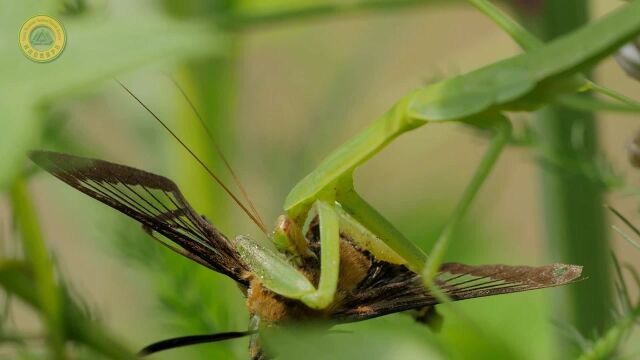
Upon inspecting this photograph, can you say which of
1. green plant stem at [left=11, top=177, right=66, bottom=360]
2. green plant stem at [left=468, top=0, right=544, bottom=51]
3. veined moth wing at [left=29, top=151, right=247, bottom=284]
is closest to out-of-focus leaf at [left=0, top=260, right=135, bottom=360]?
Result: green plant stem at [left=11, top=177, right=66, bottom=360]

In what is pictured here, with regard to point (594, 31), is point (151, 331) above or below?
below

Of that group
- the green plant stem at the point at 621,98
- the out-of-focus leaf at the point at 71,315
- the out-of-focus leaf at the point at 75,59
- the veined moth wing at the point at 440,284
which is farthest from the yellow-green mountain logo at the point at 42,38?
the green plant stem at the point at 621,98

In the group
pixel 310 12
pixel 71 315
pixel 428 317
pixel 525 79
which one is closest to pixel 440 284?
pixel 428 317

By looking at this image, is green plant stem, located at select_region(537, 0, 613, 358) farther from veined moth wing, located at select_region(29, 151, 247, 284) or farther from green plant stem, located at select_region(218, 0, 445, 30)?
veined moth wing, located at select_region(29, 151, 247, 284)

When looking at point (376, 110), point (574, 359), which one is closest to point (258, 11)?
point (574, 359)

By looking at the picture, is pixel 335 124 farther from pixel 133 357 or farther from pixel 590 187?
pixel 133 357

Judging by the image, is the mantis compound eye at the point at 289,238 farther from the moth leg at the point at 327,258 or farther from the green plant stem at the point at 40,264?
the green plant stem at the point at 40,264

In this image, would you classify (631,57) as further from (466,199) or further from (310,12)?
(310,12)
